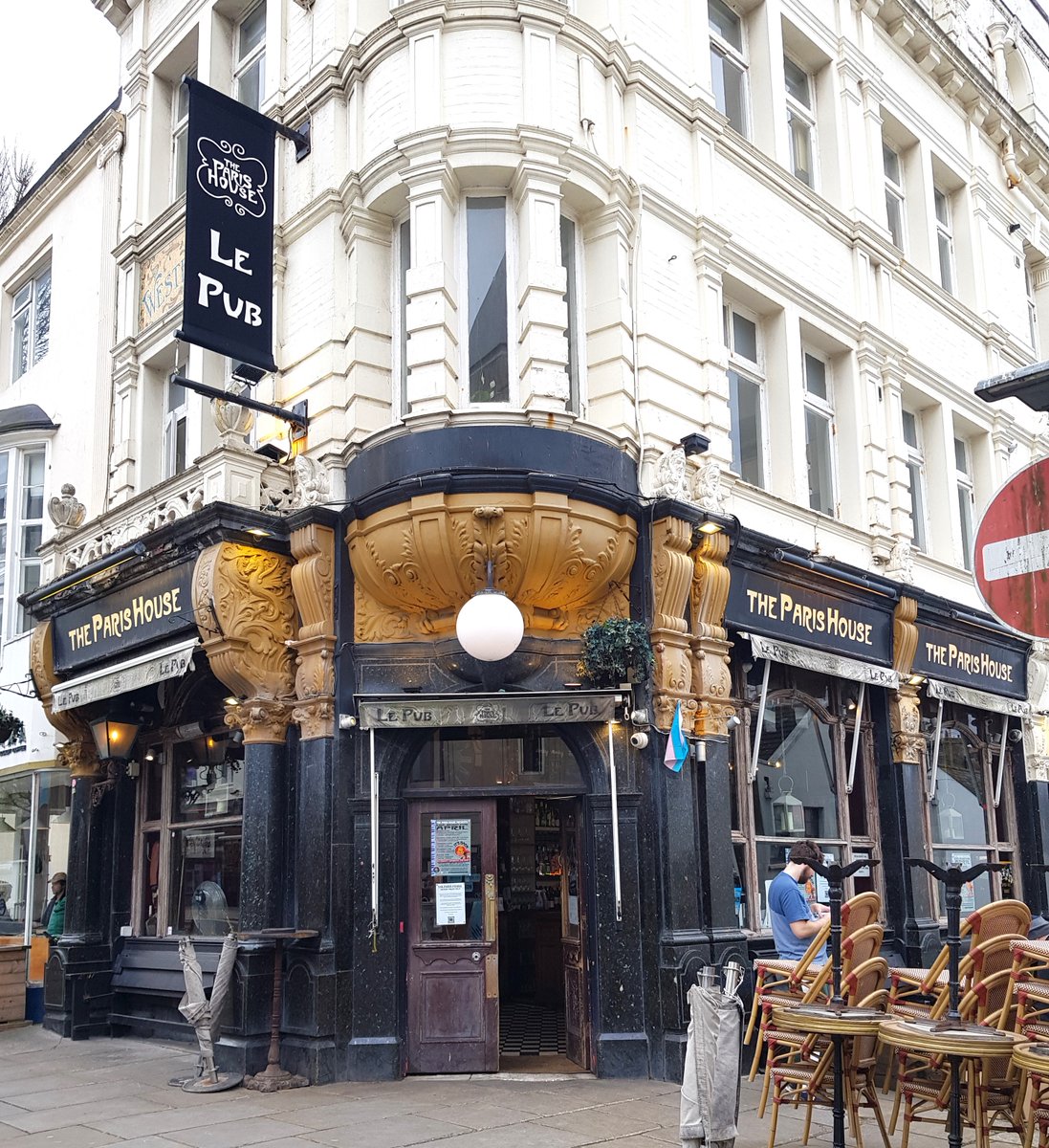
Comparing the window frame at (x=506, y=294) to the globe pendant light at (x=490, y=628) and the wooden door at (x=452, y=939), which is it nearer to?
the globe pendant light at (x=490, y=628)

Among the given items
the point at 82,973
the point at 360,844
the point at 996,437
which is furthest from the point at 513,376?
the point at 996,437

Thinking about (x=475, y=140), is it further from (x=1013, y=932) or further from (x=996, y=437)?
(x=996, y=437)

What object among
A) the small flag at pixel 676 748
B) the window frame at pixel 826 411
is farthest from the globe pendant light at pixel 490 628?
the window frame at pixel 826 411

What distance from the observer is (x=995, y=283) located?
1897 centimetres

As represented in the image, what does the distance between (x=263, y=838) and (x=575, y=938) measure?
2857 mm

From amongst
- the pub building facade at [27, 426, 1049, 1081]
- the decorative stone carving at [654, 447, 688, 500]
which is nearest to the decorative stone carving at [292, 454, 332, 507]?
the pub building facade at [27, 426, 1049, 1081]

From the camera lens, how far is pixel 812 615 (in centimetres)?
1306

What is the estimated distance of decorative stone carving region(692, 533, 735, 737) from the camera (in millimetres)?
11195

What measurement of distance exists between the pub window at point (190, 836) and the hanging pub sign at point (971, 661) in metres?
8.03

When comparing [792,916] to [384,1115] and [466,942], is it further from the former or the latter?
[384,1115]

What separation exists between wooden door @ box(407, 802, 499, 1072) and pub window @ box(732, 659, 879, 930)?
256 centimetres

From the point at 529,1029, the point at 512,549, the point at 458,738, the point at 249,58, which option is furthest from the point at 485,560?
the point at 249,58

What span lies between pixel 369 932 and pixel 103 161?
36.8 ft

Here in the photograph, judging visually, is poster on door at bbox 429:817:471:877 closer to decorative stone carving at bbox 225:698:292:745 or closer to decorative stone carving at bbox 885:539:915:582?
decorative stone carving at bbox 225:698:292:745
